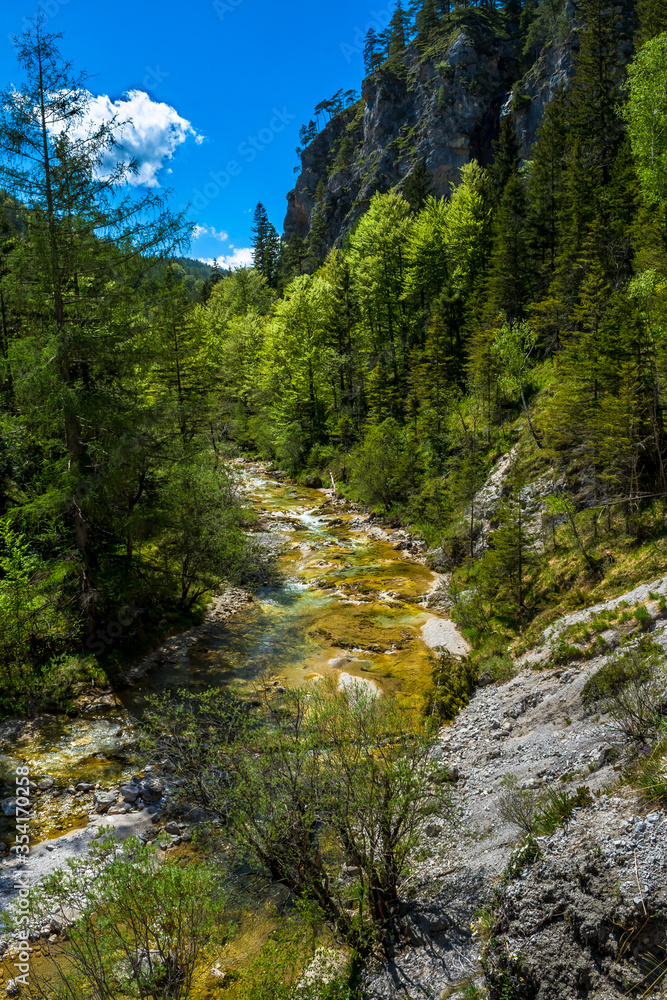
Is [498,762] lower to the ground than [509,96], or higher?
lower

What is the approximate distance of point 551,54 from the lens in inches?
2159

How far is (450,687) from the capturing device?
39.0ft

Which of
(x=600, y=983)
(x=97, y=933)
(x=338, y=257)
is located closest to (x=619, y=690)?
(x=600, y=983)

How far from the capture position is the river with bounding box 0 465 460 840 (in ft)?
33.3

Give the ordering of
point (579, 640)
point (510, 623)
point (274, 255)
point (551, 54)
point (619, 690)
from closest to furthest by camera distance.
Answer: point (619, 690), point (579, 640), point (510, 623), point (551, 54), point (274, 255)

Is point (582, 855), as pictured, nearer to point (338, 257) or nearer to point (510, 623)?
point (510, 623)

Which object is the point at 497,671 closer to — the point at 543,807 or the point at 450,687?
the point at 450,687

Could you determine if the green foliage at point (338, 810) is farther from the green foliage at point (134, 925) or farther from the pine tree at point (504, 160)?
the pine tree at point (504, 160)

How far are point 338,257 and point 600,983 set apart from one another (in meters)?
60.2

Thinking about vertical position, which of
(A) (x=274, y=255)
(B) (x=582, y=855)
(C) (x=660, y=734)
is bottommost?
(B) (x=582, y=855)

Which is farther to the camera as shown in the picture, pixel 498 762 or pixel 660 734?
pixel 498 762

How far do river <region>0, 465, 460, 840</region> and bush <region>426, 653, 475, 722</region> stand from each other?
1.81ft

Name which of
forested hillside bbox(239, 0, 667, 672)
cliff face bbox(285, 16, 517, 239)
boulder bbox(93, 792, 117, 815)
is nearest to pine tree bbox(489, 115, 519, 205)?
forested hillside bbox(239, 0, 667, 672)

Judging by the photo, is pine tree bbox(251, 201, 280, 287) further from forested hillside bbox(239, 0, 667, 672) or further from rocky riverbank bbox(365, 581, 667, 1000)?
rocky riverbank bbox(365, 581, 667, 1000)
